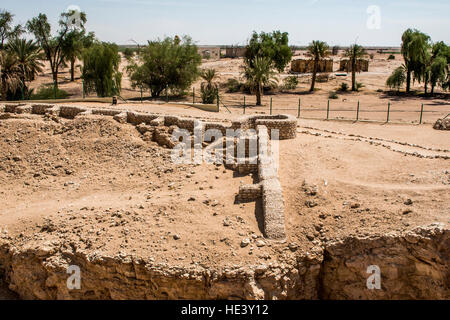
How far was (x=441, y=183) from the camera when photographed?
10008 millimetres

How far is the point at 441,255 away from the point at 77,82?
125ft

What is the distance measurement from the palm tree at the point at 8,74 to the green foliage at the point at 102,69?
5.77 m

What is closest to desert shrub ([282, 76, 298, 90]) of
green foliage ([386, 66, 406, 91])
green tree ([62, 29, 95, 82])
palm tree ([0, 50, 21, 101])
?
green foliage ([386, 66, 406, 91])

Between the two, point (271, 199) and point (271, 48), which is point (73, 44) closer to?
point (271, 48)

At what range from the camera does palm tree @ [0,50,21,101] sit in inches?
953

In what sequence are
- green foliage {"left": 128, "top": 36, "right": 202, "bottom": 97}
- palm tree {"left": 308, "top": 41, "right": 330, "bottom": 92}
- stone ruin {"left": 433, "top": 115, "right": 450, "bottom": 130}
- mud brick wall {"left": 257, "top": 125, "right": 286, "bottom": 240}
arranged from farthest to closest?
palm tree {"left": 308, "top": 41, "right": 330, "bottom": 92} < green foliage {"left": 128, "top": 36, "right": 202, "bottom": 97} < stone ruin {"left": 433, "top": 115, "right": 450, "bottom": 130} < mud brick wall {"left": 257, "top": 125, "right": 286, "bottom": 240}

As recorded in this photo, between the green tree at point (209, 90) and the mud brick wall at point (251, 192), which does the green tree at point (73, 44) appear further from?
the mud brick wall at point (251, 192)

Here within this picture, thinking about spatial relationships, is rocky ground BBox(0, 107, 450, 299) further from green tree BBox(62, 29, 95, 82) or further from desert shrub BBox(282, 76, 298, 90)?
green tree BBox(62, 29, 95, 82)

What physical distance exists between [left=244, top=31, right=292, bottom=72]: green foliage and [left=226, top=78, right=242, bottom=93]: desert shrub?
6.35 ft

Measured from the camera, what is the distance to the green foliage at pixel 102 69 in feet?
99.1

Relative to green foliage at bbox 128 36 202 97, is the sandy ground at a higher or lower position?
lower

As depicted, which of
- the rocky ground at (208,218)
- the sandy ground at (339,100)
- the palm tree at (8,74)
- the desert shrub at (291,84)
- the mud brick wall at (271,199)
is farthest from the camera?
the desert shrub at (291,84)

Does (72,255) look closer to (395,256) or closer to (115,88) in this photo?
(395,256)

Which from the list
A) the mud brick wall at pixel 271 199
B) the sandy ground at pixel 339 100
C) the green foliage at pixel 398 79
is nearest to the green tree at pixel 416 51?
the green foliage at pixel 398 79
